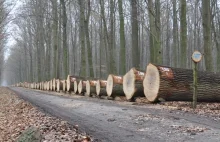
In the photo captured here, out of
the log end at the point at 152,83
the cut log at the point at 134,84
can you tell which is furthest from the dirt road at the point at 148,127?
A: the cut log at the point at 134,84

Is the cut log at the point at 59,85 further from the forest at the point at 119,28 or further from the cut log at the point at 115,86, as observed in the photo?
the cut log at the point at 115,86

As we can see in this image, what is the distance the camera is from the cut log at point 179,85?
9.34 metres

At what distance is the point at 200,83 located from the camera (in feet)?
30.8

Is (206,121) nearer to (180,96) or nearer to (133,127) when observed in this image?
(133,127)

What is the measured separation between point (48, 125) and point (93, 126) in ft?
3.19

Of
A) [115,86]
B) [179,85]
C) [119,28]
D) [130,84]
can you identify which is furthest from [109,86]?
[119,28]

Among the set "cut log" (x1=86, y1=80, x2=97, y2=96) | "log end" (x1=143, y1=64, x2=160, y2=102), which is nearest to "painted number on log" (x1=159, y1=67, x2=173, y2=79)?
"log end" (x1=143, y1=64, x2=160, y2=102)

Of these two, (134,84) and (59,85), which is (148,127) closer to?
(134,84)

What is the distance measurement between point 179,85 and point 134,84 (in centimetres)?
209

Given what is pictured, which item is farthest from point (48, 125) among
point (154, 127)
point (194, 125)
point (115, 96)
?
point (115, 96)

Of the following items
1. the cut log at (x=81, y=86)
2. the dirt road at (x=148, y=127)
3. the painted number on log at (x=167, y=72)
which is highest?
the painted number on log at (x=167, y=72)

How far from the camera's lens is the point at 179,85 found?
30.8 feet

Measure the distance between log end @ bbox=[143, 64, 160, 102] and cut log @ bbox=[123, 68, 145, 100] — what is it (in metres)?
0.96

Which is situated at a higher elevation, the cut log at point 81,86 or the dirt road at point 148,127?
the cut log at point 81,86
